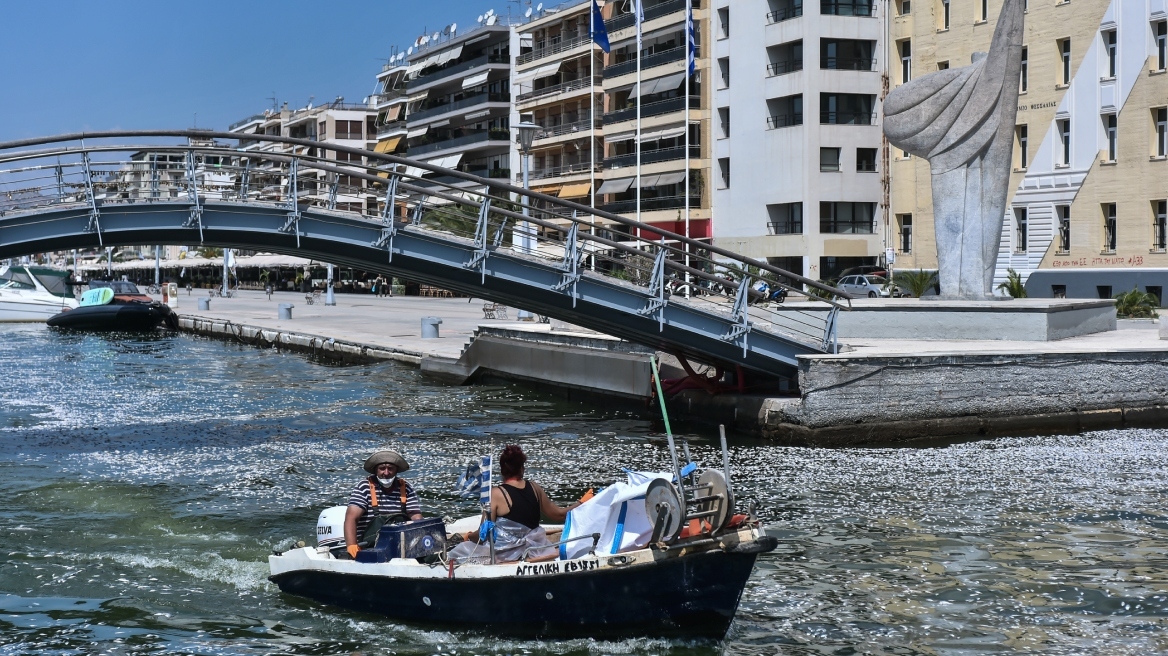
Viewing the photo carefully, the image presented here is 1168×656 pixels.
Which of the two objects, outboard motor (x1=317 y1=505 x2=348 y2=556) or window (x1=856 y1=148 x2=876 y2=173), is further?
window (x1=856 y1=148 x2=876 y2=173)

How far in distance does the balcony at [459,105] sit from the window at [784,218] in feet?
112

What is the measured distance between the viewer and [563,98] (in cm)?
8344

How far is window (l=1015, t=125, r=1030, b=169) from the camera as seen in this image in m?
51.1

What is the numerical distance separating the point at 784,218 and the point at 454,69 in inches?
1665

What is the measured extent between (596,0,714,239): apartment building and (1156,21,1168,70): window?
2675 centimetres

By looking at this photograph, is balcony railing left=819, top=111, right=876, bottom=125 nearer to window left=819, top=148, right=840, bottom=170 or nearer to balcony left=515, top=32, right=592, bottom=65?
window left=819, top=148, right=840, bottom=170

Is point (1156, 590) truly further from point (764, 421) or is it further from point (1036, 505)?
point (764, 421)

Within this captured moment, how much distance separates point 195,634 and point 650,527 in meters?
4.00

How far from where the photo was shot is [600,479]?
18.2m

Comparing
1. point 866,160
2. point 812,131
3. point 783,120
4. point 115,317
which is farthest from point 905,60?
point 115,317

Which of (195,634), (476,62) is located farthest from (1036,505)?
(476,62)

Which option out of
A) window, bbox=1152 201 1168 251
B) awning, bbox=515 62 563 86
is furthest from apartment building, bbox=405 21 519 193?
window, bbox=1152 201 1168 251

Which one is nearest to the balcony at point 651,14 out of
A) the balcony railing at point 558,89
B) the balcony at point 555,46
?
the balcony at point 555,46

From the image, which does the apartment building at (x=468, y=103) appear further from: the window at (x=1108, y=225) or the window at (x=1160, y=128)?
the window at (x=1160, y=128)
